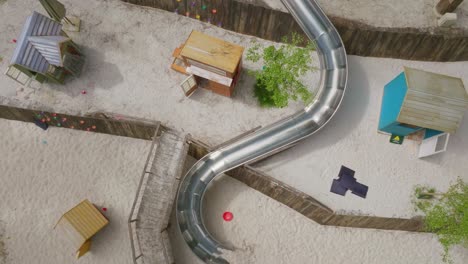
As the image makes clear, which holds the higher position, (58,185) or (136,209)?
(136,209)

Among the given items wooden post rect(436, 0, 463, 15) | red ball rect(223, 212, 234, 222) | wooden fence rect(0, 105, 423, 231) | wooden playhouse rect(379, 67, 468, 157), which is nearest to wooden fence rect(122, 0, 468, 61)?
wooden post rect(436, 0, 463, 15)

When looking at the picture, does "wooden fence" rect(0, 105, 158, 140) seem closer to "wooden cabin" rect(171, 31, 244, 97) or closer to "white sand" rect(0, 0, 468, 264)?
"white sand" rect(0, 0, 468, 264)

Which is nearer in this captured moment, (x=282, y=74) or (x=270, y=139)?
(x=270, y=139)

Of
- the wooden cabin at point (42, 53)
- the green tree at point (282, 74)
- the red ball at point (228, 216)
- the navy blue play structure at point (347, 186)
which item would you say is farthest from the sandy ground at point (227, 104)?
the red ball at point (228, 216)

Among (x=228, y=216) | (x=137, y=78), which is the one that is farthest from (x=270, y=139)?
(x=137, y=78)

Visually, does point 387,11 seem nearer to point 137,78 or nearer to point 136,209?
point 137,78

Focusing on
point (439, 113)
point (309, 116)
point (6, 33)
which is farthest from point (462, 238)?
point (6, 33)
